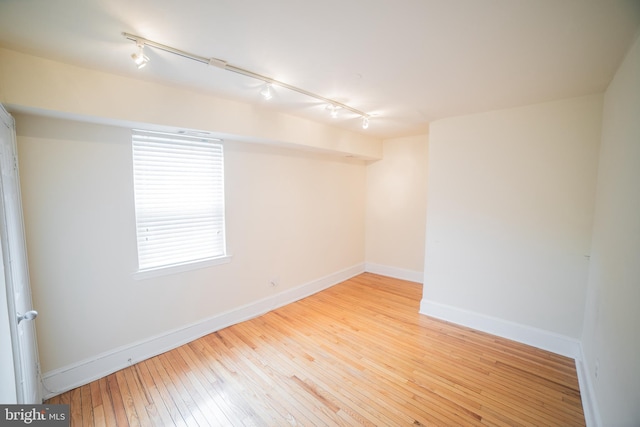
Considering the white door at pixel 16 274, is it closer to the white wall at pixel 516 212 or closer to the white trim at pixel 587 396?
the white trim at pixel 587 396

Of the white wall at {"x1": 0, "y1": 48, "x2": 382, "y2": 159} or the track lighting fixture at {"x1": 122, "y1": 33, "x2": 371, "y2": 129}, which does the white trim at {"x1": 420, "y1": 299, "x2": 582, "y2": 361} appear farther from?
the white wall at {"x1": 0, "y1": 48, "x2": 382, "y2": 159}

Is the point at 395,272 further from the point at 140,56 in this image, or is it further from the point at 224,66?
the point at 140,56

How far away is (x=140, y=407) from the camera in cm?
194

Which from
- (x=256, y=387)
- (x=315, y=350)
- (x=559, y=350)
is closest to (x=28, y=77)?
(x=256, y=387)

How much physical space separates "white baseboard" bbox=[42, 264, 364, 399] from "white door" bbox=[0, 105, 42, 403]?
15cm

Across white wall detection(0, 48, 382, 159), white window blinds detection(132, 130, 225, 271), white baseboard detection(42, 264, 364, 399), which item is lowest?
white baseboard detection(42, 264, 364, 399)

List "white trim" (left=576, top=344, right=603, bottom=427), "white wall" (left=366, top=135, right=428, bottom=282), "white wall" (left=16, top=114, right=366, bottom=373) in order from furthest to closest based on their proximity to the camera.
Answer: "white wall" (left=366, top=135, right=428, bottom=282) → "white wall" (left=16, top=114, right=366, bottom=373) → "white trim" (left=576, top=344, right=603, bottom=427)

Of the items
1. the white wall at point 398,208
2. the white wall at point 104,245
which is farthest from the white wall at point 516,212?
the white wall at point 104,245

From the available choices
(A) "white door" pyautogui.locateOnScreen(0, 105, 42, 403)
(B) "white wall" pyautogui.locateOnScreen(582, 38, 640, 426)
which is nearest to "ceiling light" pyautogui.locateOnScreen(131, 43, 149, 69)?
(A) "white door" pyautogui.locateOnScreen(0, 105, 42, 403)

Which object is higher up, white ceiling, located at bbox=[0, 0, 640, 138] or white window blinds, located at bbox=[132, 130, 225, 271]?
white ceiling, located at bbox=[0, 0, 640, 138]

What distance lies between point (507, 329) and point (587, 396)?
97 centimetres

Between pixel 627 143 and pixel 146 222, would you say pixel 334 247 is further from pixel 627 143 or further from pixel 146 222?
pixel 627 143

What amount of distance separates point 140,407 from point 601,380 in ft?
10.8

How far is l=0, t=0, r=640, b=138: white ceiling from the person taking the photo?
1.28 meters
